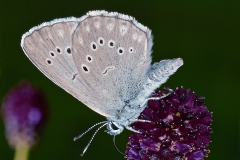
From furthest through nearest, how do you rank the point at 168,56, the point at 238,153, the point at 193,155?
the point at 168,56
the point at 238,153
the point at 193,155

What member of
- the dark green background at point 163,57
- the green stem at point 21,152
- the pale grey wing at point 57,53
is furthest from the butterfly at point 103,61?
the dark green background at point 163,57

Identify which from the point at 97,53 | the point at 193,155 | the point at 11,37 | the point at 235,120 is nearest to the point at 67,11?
the point at 11,37

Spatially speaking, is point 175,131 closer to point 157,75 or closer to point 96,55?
point 157,75

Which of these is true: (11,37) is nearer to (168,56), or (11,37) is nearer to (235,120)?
(168,56)

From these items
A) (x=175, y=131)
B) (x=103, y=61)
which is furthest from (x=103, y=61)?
(x=175, y=131)

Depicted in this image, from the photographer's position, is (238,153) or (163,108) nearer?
(163,108)

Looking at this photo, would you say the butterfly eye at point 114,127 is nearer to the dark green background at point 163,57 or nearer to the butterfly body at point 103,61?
the butterfly body at point 103,61
